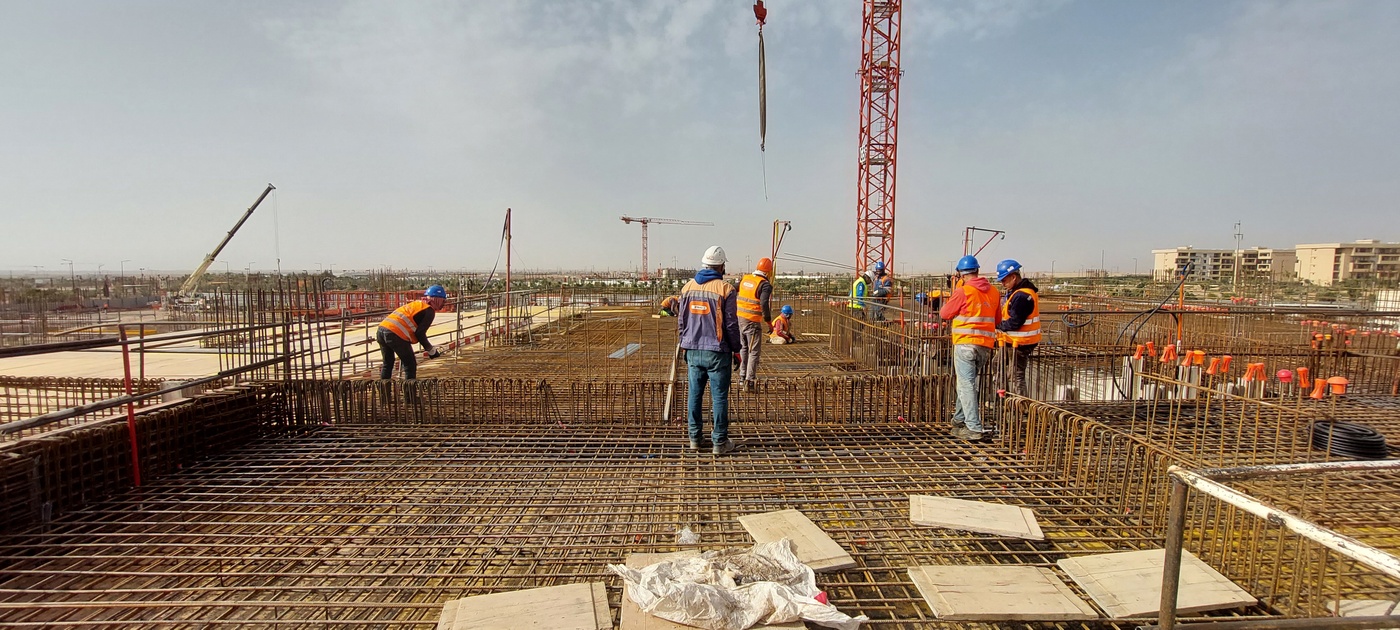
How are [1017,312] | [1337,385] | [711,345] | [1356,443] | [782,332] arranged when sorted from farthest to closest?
1. [782,332]
2. [1017,312]
3. [1356,443]
4. [711,345]
5. [1337,385]

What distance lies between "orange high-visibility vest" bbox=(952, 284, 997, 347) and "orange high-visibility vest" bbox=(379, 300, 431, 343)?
18.8 feet

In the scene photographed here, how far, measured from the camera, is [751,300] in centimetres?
736

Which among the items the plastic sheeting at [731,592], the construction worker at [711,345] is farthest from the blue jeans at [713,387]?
the plastic sheeting at [731,592]

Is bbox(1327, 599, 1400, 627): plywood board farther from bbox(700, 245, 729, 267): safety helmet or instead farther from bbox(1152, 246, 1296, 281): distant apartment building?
bbox(1152, 246, 1296, 281): distant apartment building

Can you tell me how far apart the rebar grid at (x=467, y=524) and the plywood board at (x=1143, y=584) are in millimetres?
132

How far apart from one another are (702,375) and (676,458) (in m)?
0.70

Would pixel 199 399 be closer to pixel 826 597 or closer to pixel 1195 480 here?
pixel 826 597

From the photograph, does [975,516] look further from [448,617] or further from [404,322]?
[404,322]

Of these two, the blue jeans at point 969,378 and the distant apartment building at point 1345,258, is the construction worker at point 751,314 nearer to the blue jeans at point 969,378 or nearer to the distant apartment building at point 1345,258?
the blue jeans at point 969,378

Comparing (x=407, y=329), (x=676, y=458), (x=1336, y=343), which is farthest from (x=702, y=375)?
(x=1336, y=343)

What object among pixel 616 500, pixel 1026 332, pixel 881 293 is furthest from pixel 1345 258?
pixel 616 500

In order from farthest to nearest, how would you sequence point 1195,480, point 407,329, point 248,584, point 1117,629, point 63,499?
1. point 407,329
2. point 63,499
3. point 248,584
4. point 1117,629
5. point 1195,480

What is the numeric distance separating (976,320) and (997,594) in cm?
300

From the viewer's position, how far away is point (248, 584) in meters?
2.79
